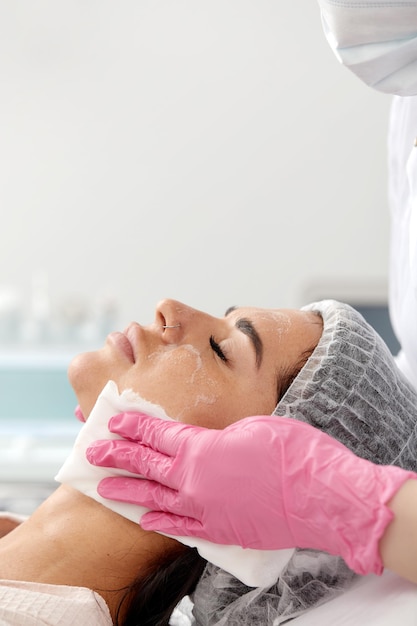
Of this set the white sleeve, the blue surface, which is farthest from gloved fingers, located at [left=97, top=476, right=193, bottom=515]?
the blue surface

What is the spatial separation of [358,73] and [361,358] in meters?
0.51

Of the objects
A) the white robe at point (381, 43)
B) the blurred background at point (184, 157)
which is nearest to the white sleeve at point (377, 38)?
the white robe at point (381, 43)

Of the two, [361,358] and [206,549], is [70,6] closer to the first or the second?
[361,358]

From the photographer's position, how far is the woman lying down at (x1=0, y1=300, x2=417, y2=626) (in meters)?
1.29

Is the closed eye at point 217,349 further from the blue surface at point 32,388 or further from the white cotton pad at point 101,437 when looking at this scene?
the blue surface at point 32,388

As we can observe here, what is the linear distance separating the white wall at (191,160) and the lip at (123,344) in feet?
7.68

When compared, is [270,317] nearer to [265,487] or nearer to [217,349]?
[217,349]

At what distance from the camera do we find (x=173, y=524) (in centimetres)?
118

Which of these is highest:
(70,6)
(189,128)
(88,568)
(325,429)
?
(70,6)

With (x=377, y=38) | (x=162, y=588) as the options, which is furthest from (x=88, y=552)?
(x=377, y=38)

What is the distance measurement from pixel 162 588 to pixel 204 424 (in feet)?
1.04

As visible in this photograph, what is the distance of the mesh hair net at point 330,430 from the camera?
4.21ft

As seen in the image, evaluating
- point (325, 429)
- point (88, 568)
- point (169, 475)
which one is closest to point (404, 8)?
point (325, 429)

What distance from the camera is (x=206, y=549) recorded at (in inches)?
Answer: 46.4
